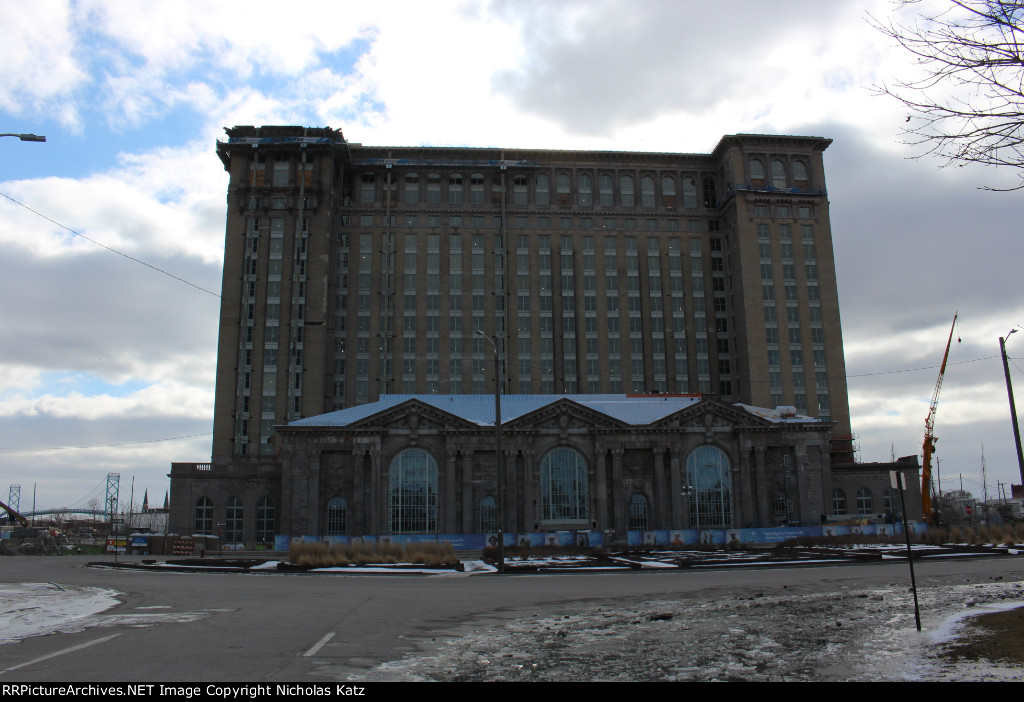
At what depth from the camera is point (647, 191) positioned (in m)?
108

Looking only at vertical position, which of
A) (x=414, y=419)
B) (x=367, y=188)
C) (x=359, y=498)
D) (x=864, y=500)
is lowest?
(x=864, y=500)

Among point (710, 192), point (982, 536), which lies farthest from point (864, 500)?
point (710, 192)

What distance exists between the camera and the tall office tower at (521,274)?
93750mm

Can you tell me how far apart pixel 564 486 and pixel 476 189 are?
53567mm

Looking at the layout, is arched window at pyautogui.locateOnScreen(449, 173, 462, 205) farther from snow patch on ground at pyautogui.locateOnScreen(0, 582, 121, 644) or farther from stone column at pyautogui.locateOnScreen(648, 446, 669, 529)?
snow patch on ground at pyautogui.locateOnScreen(0, 582, 121, 644)

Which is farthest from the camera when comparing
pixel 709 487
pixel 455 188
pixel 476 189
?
pixel 476 189

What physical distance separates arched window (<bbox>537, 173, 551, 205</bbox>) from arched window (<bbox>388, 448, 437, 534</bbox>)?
51616 mm

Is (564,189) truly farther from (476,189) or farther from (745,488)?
(745,488)

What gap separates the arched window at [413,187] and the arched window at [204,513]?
49.7 m

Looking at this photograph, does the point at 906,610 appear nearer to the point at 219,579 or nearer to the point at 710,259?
the point at 219,579

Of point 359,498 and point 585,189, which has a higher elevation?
point 585,189

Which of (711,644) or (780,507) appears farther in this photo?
(780,507)

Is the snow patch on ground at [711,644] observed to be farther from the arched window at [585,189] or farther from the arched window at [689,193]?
the arched window at [689,193]

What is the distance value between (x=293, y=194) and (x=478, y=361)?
32528 mm
